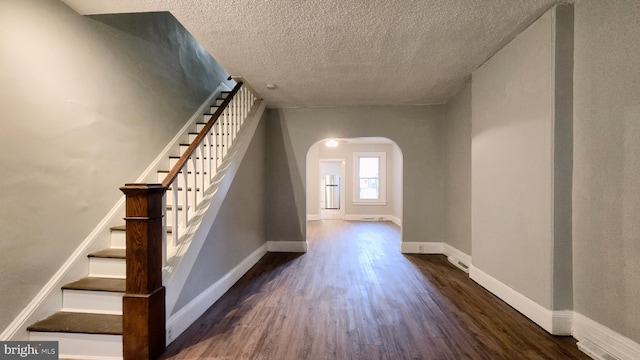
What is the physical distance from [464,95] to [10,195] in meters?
4.41

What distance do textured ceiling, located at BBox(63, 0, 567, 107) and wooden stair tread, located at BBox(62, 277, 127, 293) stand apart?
6.69 ft

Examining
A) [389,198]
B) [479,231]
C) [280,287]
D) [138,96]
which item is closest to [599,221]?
[479,231]

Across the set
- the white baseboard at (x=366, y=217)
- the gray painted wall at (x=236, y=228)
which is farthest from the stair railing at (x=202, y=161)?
the white baseboard at (x=366, y=217)

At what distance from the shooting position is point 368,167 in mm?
8109

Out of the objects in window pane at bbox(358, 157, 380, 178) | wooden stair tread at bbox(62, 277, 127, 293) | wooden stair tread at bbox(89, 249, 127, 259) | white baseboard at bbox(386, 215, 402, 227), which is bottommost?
white baseboard at bbox(386, 215, 402, 227)

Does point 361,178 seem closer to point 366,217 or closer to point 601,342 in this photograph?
point 366,217

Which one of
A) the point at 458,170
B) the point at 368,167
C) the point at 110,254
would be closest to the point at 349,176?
the point at 368,167

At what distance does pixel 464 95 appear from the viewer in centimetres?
338

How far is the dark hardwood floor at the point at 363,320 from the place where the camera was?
1712 millimetres

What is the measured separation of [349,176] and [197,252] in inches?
250

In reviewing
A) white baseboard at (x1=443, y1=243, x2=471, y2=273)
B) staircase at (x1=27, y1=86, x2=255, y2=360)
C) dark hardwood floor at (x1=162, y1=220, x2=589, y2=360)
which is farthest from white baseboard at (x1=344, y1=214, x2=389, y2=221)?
staircase at (x1=27, y1=86, x2=255, y2=360)

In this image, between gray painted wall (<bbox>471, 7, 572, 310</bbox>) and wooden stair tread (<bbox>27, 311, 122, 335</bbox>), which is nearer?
wooden stair tread (<bbox>27, 311, 122, 335</bbox>)

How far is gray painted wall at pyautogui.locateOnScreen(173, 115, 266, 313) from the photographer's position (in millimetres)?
2191

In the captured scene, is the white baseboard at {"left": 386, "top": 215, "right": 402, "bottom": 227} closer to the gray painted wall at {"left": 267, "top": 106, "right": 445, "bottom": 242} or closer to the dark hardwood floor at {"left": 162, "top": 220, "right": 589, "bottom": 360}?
the gray painted wall at {"left": 267, "top": 106, "right": 445, "bottom": 242}
